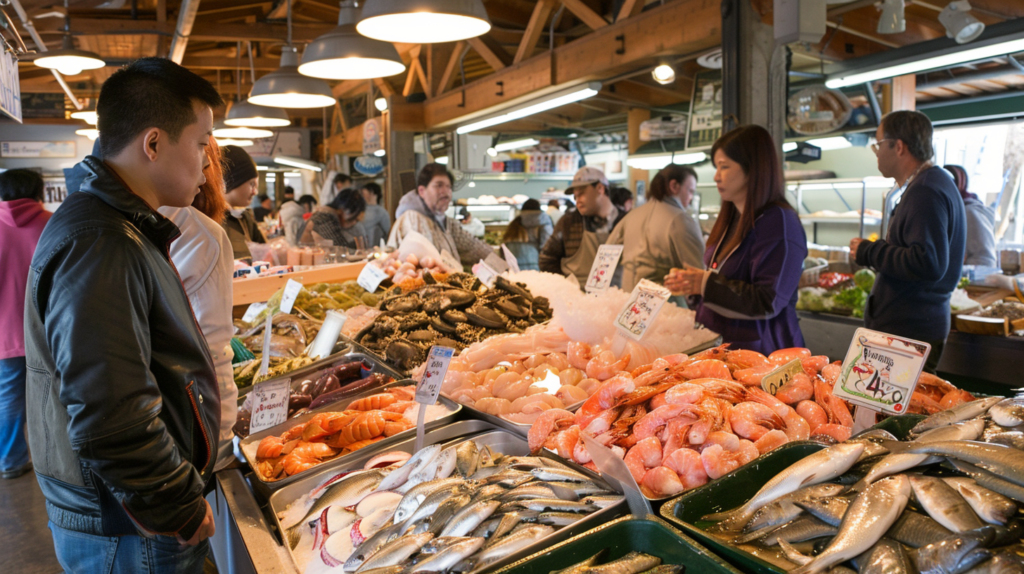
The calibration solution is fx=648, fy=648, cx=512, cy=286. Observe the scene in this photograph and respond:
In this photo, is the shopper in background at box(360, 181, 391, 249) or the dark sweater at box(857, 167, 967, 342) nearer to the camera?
the dark sweater at box(857, 167, 967, 342)

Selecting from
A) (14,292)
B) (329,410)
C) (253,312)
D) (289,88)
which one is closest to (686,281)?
(329,410)

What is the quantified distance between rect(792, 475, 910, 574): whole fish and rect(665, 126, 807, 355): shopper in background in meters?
1.83

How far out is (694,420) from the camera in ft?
6.00

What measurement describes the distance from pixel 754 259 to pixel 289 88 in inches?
144

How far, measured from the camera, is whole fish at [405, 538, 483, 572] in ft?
4.36

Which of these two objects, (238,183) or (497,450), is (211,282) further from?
(238,183)

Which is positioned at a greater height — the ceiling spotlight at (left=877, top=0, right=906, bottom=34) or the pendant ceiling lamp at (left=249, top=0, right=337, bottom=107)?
the ceiling spotlight at (left=877, top=0, right=906, bottom=34)

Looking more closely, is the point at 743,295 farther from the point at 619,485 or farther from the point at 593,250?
the point at 593,250

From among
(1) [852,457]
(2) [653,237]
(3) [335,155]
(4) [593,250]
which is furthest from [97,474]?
(3) [335,155]

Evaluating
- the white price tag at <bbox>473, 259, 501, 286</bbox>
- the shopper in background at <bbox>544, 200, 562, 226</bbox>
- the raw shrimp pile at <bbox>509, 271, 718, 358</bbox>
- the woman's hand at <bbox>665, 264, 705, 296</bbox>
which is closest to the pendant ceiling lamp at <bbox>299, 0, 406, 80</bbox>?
the white price tag at <bbox>473, 259, 501, 286</bbox>

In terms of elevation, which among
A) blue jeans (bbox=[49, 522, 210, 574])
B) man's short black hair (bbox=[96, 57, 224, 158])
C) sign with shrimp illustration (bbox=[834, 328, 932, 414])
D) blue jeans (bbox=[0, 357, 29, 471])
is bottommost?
blue jeans (bbox=[0, 357, 29, 471])

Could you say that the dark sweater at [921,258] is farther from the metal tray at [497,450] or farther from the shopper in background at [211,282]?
the shopper in background at [211,282]

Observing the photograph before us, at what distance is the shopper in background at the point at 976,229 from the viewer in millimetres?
5895

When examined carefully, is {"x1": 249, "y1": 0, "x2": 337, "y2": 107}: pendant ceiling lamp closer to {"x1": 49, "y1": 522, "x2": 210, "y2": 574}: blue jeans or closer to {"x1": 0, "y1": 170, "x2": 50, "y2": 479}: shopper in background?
{"x1": 0, "y1": 170, "x2": 50, "y2": 479}: shopper in background
